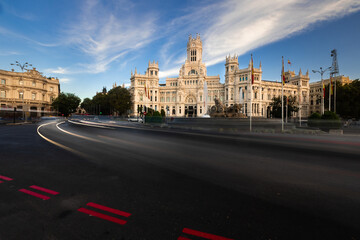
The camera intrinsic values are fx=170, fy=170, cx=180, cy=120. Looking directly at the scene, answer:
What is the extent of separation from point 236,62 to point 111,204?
89011 mm

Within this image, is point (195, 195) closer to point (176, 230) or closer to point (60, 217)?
point (176, 230)

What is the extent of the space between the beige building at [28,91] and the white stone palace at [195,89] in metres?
35.9

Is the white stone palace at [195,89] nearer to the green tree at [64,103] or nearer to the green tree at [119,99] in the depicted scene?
the green tree at [119,99]

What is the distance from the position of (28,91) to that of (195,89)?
7024cm

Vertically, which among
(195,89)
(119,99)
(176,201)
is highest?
(195,89)

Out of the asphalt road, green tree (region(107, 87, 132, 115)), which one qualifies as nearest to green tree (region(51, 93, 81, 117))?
green tree (region(107, 87, 132, 115))

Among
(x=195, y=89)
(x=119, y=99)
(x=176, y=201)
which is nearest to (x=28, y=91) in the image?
(x=119, y=99)

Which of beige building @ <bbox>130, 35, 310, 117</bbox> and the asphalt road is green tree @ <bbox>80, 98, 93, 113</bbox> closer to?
beige building @ <bbox>130, 35, 310, 117</bbox>

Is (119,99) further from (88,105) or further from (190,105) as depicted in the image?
(88,105)

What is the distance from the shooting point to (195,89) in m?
89.2

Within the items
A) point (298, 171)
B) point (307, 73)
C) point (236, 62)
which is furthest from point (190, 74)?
point (298, 171)

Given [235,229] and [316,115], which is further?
[316,115]

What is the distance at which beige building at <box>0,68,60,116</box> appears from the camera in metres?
59.8

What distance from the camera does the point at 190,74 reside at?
91.6m
